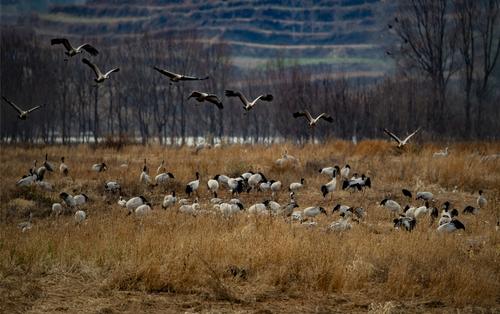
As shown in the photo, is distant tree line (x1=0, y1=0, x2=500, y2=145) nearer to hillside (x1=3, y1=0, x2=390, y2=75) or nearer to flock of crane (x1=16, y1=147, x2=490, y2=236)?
flock of crane (x1=16, y1=147, x2=490, y2=236)

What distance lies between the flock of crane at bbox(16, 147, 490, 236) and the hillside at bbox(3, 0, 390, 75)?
132 meters

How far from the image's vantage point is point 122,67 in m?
77.9

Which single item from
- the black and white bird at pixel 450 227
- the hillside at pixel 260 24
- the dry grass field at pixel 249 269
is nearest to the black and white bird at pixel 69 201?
the dry grass field at pixel 249 269

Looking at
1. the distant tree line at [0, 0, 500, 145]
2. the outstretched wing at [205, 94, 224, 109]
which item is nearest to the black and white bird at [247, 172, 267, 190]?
the outstretched wing at [205, 94, 224, 109]

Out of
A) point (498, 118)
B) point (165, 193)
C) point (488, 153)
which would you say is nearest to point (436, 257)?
point (165, 193)

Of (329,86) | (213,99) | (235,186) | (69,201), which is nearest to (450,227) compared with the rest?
(213,99)

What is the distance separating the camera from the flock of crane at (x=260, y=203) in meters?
15.1

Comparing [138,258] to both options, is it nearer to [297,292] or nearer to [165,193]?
[297,292]

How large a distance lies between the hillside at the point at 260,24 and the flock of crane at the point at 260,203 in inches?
5190

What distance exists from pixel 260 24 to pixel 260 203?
559ft

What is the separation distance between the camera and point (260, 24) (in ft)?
604

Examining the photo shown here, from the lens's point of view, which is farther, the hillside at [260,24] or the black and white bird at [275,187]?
the hillside at [260,24]

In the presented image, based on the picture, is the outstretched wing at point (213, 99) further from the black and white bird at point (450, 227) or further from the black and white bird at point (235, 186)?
the black and white bird at point (235, 186)

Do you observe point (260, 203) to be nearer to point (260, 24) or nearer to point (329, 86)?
point (329, 86)
